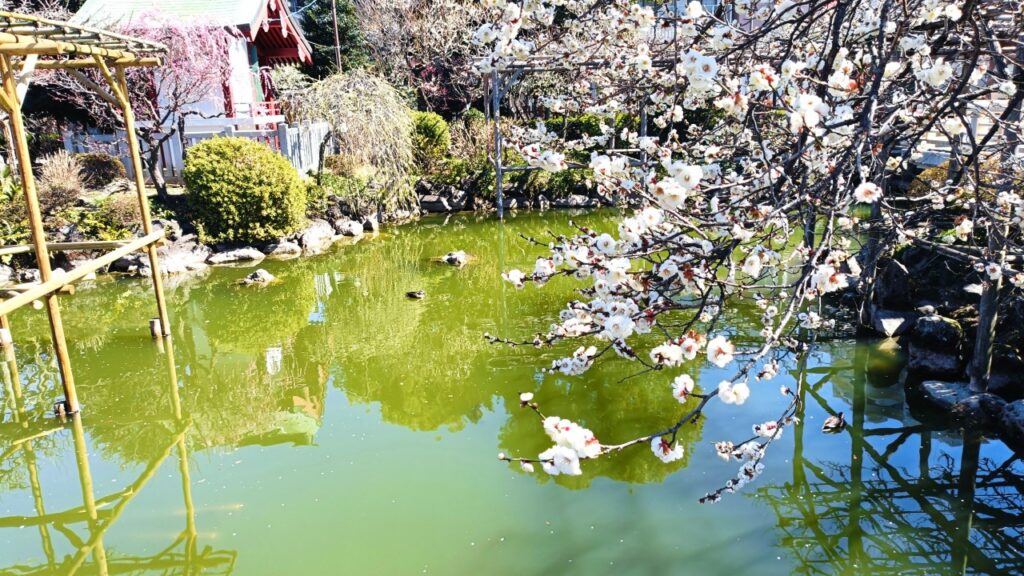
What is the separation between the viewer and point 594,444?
7.80 ft

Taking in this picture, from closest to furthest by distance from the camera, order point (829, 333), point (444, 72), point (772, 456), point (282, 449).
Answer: point (772, 456) < point (282, 449) < point (829, 333) < point (444, 72)

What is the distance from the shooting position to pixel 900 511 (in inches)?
171

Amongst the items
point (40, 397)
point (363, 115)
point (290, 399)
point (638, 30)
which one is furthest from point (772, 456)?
point (363, 115)

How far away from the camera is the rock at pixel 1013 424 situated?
191 inches

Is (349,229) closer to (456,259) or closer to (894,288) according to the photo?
(456,259)

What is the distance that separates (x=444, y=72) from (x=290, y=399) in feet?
50.0

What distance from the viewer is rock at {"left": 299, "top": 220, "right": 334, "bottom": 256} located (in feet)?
38.1

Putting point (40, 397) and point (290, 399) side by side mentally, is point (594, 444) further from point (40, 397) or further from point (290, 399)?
point (40, 397)

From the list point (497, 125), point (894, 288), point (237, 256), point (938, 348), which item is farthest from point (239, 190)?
point (938, 348)

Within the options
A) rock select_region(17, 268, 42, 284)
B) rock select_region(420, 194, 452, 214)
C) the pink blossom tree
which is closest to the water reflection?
rock select_region(17, 268, 42, 284)

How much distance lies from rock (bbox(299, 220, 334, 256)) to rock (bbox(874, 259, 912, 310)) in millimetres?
8064

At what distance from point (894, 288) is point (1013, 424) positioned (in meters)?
2.34

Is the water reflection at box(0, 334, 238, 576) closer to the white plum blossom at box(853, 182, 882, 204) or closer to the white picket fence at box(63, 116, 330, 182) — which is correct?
the white plum blossom at box(853, 182, 882, 204)

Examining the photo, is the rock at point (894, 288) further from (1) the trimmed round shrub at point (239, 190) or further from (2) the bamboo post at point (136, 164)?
(1) the trimmed round shrub at point (239, 190)
